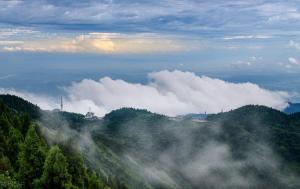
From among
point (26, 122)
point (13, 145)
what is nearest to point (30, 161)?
point (13, 145)

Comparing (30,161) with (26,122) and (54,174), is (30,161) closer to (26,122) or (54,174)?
(54,174)

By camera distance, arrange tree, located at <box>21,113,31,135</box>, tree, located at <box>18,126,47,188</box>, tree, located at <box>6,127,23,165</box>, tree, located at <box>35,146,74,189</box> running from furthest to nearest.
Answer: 1. tree, located at <box>21,113,31,135</box>
2. tree, located at <box>6,127,23,165</box>
3. tree, located at <box>18,126,47,188</box>
4. tree, located at <box>35,146,74,189</box>

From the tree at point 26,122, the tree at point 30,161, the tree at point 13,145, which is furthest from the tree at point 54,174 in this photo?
the tree at point 26,122

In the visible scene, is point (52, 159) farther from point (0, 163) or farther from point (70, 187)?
point (0, 163)

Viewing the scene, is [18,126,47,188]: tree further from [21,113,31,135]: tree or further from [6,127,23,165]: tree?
[21,113,31,135]: tree

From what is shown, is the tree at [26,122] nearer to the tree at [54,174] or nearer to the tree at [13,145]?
the tree at [13,145]

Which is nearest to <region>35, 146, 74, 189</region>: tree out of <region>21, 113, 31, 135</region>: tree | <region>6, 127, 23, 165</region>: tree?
<region>6, 127, 23, 165</region>: tree
